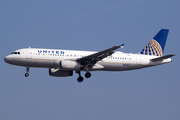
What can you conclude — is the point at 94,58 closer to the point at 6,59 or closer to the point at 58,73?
the point at 58,73

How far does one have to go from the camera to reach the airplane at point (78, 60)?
160 feet

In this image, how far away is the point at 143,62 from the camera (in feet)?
174

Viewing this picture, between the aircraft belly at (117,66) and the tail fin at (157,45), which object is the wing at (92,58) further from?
the tail fin at (157,45)

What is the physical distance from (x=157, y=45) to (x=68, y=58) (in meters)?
16.6

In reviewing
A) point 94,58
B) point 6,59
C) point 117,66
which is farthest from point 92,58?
point 6,59

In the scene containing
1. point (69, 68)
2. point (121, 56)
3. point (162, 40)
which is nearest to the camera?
point (69, 68)

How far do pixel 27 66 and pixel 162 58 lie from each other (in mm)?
20156

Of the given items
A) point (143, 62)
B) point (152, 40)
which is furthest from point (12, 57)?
point (152, 40)

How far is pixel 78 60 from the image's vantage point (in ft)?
162

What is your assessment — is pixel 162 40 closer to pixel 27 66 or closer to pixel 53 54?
pixel 53 54

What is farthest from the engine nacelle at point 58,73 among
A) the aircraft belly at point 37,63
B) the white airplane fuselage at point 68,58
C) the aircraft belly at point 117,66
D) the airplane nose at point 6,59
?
the airplane nose at point 6,59

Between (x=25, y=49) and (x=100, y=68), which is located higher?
(x=25, y=49)

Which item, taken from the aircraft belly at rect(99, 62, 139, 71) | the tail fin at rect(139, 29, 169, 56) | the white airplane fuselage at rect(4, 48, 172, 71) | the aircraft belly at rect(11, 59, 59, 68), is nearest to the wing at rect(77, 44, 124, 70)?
the white airplane fuselage at rect(4, 48, 172, 71)

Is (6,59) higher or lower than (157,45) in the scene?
lower
